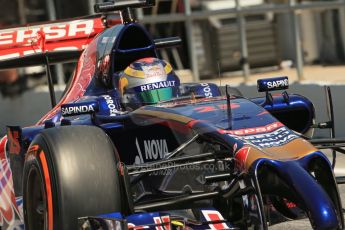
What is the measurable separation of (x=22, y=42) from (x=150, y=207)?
404cm

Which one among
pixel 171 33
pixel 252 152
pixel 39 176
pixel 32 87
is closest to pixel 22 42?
pixel 39 176

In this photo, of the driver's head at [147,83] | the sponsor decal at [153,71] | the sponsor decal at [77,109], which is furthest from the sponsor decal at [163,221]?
the sponsor decal at [153,71]

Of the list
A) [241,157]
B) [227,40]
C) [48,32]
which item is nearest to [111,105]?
[241,157]

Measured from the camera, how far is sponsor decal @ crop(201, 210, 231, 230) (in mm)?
5059

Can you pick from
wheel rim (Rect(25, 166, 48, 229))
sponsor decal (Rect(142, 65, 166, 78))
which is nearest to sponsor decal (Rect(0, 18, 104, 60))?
sponsor decal (Rect(142, 65, 166, 78))

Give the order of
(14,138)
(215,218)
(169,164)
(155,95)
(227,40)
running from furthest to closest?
1. (227,40)
2. (155,95)
3. (14,138)
4. (169,164)
5. (215,218)

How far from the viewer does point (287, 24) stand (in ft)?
50.4

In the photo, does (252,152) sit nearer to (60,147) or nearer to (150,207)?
(150,207)

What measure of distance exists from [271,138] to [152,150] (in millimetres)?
985

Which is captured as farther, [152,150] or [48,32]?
[48,32]

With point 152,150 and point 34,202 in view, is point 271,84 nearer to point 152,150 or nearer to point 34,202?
point 152,150

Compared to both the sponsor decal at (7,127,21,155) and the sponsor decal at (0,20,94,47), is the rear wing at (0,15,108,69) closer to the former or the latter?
the sponsor decal at (0,20,94,47)

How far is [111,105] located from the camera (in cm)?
674

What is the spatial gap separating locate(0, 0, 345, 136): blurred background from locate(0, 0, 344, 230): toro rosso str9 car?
726 centimetres
